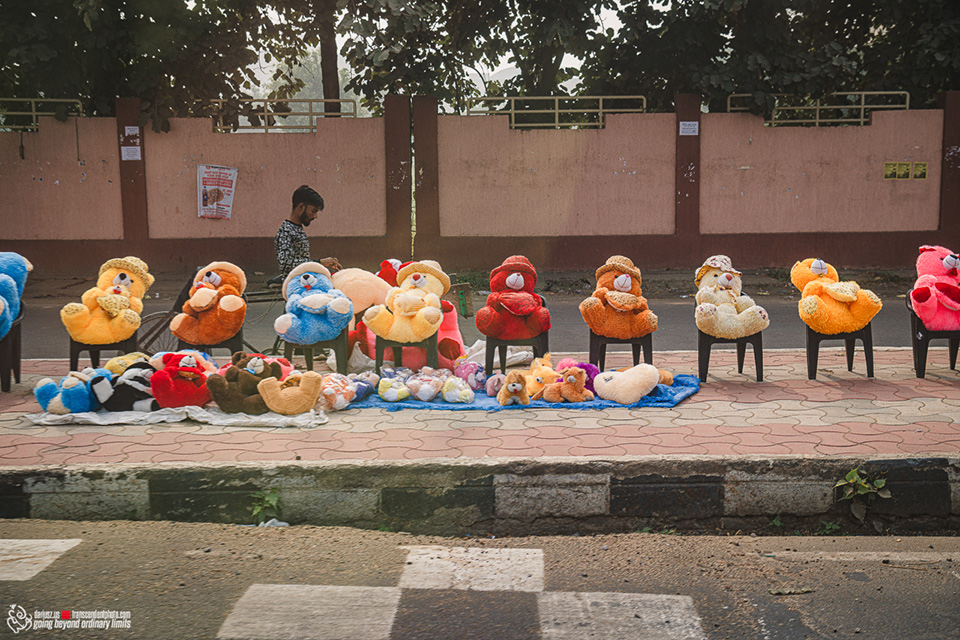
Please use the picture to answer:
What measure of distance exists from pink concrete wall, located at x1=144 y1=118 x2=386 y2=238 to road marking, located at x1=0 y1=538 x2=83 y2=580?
10.4 meters

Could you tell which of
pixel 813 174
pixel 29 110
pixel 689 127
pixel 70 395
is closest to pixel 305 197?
pixel 70 395

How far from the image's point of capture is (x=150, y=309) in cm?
1090

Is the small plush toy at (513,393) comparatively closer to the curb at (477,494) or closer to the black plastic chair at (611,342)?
the black plastic chair at (611,342)

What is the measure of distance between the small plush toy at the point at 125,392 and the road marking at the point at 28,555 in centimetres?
151

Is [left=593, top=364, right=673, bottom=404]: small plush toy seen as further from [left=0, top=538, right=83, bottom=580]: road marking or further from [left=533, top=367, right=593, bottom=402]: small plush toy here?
[left=0, top=538, right=83, bottom=580]: road marking

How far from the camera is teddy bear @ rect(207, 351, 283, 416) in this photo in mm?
4676

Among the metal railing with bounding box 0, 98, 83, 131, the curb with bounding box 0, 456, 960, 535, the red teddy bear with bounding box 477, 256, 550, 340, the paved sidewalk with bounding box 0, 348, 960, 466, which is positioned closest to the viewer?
the curb with bounding box 0, 456, 960, 535

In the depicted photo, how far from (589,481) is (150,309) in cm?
883

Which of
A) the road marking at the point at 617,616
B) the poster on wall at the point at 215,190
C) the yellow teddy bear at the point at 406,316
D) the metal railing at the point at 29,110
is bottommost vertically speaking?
the road marking at the point at 617,616

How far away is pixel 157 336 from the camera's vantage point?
6238 mm

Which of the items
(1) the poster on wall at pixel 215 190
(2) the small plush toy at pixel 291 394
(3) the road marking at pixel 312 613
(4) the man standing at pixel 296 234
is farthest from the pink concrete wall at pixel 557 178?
(3) the road marking at pixel 312 613

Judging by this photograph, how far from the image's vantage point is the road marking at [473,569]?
2969mm

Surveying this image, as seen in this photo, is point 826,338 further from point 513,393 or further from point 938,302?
point 513,393

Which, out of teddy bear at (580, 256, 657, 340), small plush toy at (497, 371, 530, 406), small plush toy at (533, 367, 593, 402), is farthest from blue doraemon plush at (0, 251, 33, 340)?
teddy bear at (580, 256, 657, 340)
